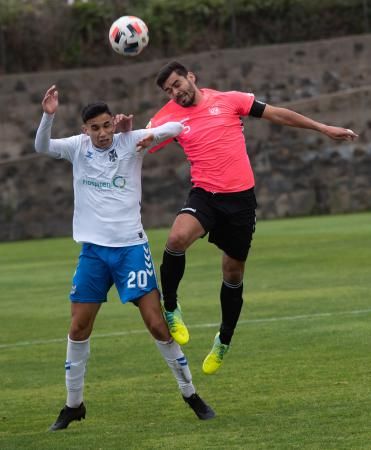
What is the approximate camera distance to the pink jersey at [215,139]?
11.8 metres

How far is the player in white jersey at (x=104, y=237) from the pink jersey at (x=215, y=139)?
1806 millimetres

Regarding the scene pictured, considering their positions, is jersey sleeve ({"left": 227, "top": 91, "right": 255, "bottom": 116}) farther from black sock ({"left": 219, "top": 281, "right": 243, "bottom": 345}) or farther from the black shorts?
black sock ({"left": 219, "top": 281, "right": 243, "bottom": 345})

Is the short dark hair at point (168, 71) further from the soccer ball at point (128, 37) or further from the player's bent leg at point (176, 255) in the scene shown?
the player's bent leg at point (176, 255)

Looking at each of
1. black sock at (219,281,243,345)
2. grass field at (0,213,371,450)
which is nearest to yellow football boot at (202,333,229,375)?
grass field at (0,213,371,450)

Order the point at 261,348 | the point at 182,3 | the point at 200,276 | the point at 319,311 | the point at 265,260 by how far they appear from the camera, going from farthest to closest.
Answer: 1. the point at 182,3
2. the point at 265,260
3. the point at 200,276
4. the point at 319,311
5. the point at 261,348

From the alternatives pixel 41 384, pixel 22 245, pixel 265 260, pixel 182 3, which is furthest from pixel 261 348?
pixel 182 3

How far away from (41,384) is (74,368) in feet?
6.91

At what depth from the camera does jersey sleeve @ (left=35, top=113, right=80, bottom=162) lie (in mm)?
9797

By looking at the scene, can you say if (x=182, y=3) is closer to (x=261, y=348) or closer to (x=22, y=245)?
(x=22, y=245)

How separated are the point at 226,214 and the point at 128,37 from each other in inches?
71.8

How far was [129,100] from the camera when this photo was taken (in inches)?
1407

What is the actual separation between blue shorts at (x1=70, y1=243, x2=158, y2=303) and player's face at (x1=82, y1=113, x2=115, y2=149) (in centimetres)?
79

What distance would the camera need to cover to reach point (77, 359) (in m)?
9.92

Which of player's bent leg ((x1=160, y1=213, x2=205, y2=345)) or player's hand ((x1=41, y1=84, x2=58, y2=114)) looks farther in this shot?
player's bent leg ((x1=160, y1=213, x2=205, y2=345))
